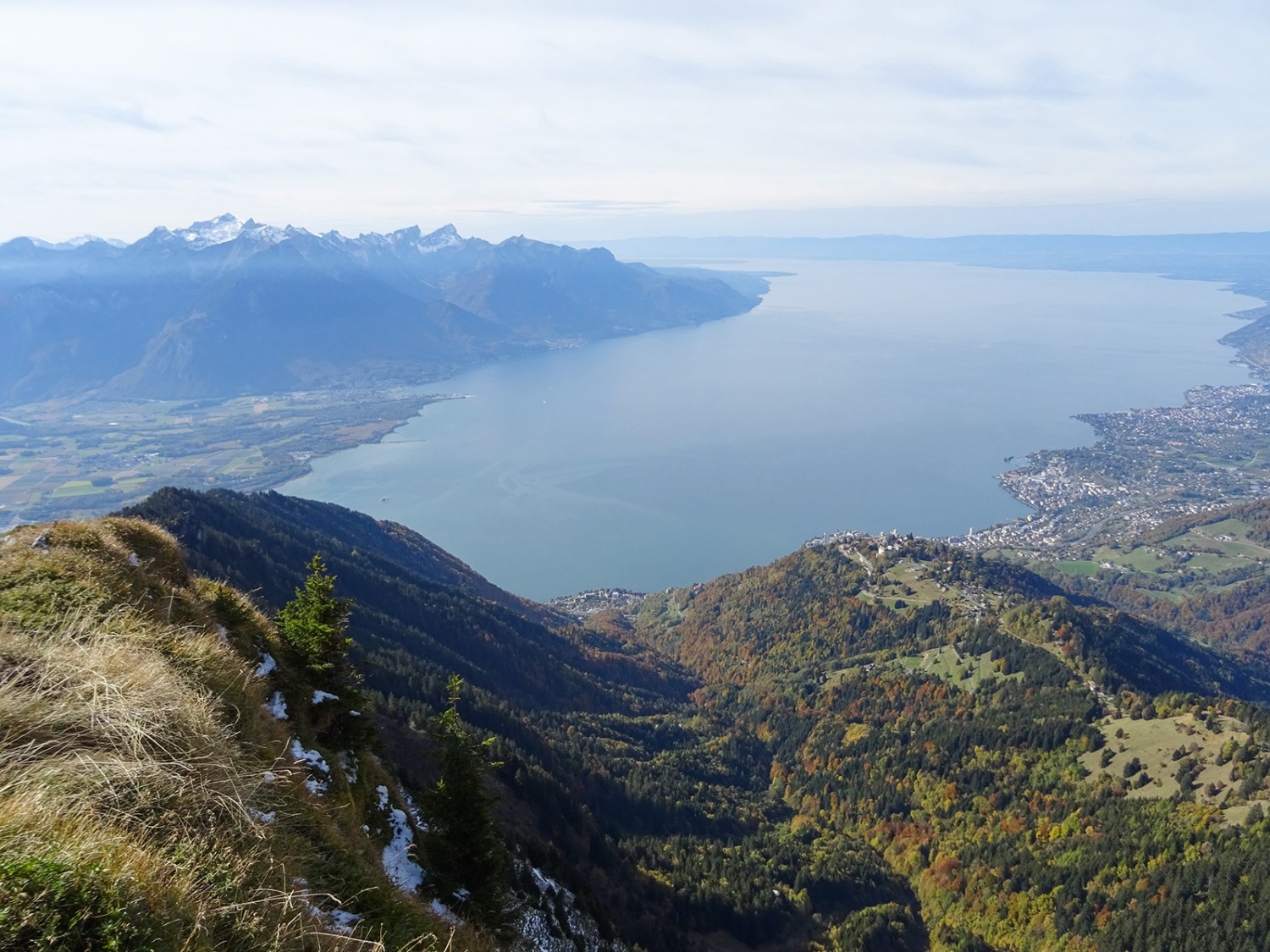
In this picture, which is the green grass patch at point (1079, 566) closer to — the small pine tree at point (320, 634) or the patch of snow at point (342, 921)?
the small pine tree at point (320, 634)

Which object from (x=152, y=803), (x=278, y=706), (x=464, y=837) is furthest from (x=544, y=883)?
(x=152, y=803)

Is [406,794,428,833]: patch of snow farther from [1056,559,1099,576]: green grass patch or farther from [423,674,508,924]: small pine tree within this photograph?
[1056,559,1099,576]: green grass patch

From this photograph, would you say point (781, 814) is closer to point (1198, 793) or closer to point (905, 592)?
point (1198, 793)

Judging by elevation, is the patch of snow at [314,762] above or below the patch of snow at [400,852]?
above

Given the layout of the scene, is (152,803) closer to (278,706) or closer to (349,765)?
(278,706)

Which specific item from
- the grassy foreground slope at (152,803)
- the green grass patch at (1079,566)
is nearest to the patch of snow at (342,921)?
the grassy foreground slope at (152,803)
